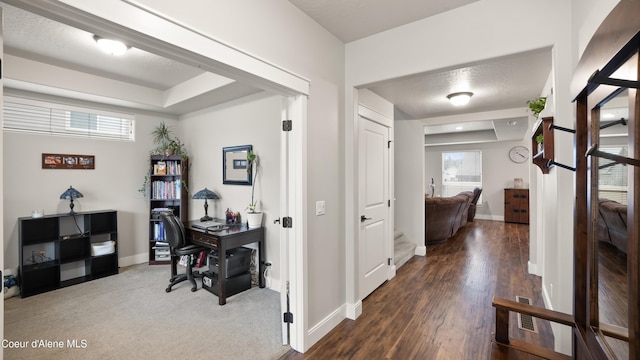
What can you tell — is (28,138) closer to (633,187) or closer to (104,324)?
(104,324)

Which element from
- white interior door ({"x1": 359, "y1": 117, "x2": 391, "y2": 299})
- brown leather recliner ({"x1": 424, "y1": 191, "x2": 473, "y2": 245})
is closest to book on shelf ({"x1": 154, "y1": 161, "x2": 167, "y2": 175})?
white interior door ({"x1": 359, "y1": 117, "x2": 391, "y2": 299})

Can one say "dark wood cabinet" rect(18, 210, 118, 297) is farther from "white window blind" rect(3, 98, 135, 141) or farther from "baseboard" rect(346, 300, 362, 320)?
"baseboard" rect(346, 300, 362, 320)

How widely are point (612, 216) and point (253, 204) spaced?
11.1 ft

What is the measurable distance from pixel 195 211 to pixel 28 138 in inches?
86.2

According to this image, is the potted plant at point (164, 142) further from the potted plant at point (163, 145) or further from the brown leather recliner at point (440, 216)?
the brown leather recliner at point (440, 216)

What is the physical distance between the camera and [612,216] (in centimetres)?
81

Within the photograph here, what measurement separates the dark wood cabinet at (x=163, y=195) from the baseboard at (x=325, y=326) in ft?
9.92

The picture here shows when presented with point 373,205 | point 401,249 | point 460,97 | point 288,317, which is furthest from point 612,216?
point 401,249

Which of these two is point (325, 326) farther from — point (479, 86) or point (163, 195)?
point (163, 195)

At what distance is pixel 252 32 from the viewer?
1.77m

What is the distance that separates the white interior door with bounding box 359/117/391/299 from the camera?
9.97 ft

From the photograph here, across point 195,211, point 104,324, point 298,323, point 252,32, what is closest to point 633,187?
point 252,32

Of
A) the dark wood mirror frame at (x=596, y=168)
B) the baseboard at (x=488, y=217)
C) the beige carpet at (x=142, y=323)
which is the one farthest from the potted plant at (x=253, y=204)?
the baseboard at (x=488, y=217)

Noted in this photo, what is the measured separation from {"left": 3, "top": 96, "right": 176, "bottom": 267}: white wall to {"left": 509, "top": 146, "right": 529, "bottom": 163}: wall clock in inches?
350
